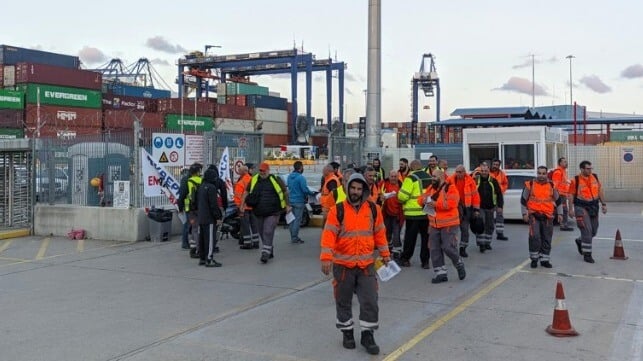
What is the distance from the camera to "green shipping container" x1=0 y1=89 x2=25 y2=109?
1781 inches

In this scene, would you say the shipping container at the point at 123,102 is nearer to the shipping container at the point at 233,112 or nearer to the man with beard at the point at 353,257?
the shipping container at the point at 233,112

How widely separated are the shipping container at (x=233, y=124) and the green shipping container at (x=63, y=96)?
12715 mm

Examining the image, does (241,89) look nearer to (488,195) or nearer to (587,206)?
(488,195)

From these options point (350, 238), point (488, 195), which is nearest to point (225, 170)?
point (488, 195)

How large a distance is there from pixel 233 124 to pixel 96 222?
5505cm

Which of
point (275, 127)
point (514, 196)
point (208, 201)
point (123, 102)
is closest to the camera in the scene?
point (208, 201)

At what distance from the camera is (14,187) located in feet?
50.1

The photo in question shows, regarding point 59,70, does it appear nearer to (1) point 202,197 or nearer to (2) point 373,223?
(1) point 202,197

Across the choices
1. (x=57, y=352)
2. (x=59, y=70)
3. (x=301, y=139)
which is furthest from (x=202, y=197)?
(x=301, y=139)

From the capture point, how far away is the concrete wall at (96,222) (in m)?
13.2

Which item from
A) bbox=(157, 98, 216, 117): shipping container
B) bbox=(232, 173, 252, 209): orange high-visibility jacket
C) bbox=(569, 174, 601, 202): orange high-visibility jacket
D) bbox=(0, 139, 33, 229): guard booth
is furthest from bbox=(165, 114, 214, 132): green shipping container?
bbox=(569, 174, 601, 202): orange high-visibility jacket

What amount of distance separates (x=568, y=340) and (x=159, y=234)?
9390 millimetres

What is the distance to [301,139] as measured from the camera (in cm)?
7688

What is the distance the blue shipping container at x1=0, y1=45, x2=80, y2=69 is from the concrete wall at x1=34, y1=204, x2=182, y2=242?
4865cm
